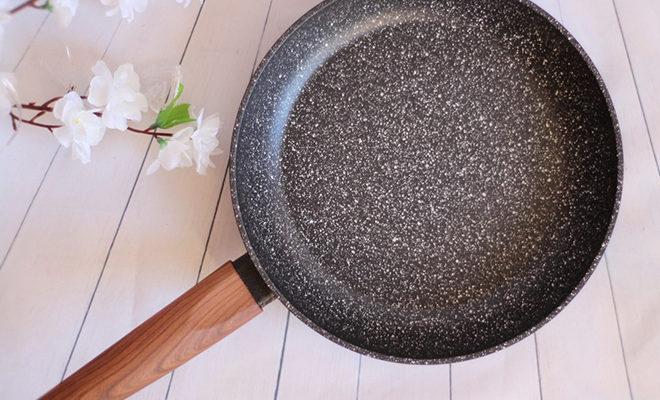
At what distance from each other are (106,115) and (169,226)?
6.3 inches

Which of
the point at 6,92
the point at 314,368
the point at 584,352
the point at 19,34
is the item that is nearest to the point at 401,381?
the point at 314,368

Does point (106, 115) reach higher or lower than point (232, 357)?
higher

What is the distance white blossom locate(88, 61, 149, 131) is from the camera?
0.58 metres

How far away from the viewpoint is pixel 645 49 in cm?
Answer: 78

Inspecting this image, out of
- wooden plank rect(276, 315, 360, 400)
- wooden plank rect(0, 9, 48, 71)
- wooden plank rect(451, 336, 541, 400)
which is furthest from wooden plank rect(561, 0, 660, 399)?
wooden plank rect(0, 9, 48, 71)

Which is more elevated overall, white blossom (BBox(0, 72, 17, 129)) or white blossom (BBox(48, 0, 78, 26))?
white blossom (BBox(48, 0, 78, 26))

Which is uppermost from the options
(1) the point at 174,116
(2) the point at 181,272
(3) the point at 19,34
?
(3) the point at 19,34

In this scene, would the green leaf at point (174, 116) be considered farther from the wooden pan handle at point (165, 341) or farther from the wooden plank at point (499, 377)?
the wooden plank at point (499, 377)

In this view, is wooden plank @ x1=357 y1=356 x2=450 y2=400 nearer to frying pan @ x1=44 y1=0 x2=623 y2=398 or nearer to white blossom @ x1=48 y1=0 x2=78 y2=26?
frying pan @ x1=44 y1=0 x2=623 y2=398

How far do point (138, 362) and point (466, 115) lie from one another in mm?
437

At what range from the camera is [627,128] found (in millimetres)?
750

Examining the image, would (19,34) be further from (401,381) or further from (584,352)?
(584,352)

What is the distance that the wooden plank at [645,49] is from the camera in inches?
29.8

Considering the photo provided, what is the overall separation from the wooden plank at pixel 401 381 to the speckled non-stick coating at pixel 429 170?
0.08 feet
